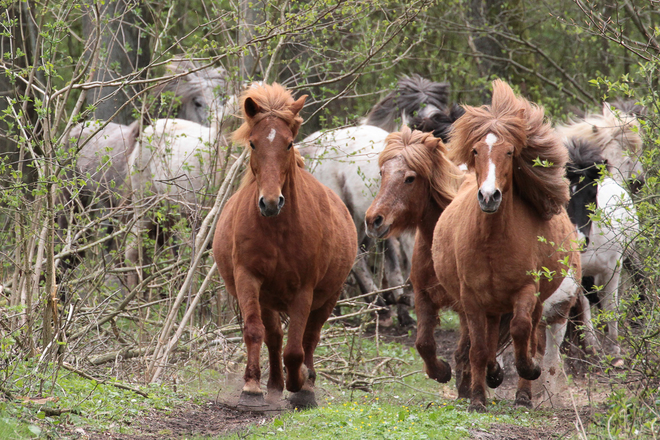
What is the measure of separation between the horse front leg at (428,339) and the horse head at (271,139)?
233 centimetres

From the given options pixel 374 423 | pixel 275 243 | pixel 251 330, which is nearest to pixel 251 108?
pixel 275 243

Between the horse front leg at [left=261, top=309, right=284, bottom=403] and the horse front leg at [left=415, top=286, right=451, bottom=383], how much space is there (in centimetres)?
152

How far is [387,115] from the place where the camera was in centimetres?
1230

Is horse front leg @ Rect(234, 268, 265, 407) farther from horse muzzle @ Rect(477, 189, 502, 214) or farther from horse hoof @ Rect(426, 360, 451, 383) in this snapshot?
horse hoof @ Rect(426, 360, 451, 383)

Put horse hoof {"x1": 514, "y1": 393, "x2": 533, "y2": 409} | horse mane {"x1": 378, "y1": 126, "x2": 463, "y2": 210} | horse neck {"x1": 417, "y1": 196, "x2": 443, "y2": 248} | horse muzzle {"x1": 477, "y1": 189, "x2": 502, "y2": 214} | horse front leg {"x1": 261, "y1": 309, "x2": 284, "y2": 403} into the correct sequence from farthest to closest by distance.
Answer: horse neck {"x1": 417, "y1": 196, "x2": 443, "y2": 248} → horse mane {"x1": 378, "y1": 126, "x2": 463, "y2": 210} → horse hoof {"x1": 514, "y1": 393, "x2": 533, "y2": 409} → horse front leg {"x1": 261, "y1": 309, "x2": 284, "y2": 403} → horse muzzle {"x1": 477, "y1": 189, "x2": 502, "y2": 214}

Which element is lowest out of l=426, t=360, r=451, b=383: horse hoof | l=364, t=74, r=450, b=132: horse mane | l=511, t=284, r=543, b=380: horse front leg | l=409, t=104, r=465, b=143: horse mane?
l=426, t=360, r=451, b=383: horse hoof

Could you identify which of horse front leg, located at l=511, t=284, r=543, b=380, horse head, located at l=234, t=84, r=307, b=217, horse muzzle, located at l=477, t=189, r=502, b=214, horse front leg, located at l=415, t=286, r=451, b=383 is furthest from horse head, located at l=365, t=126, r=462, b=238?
horse muzzle, located at l=477, t=189, r=502, b=214

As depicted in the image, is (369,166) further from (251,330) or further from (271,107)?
(251,330)

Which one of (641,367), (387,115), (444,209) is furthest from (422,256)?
(387,115)

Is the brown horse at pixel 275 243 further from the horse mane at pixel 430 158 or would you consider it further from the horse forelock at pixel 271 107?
the horse mane at pixel 430 158

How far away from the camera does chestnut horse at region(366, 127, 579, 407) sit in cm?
753

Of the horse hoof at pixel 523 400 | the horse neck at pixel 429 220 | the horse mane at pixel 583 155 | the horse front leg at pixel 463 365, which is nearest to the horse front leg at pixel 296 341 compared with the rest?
the horse front leg at pixel 463 365

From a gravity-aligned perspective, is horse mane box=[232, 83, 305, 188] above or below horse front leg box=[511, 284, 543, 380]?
above

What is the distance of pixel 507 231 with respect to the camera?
6.29 m
